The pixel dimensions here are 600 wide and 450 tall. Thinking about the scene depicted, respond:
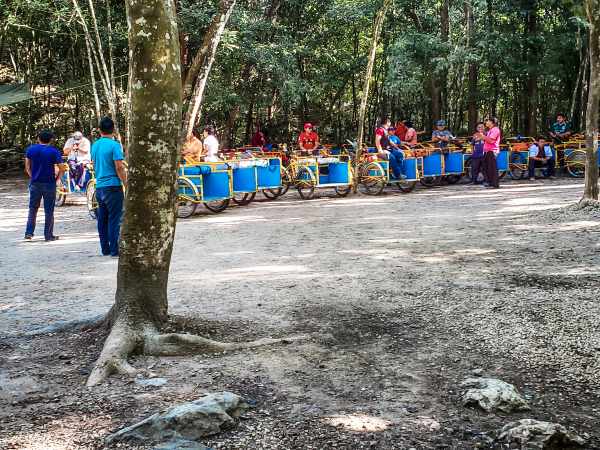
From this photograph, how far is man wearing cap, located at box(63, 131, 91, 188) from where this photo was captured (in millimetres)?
14742

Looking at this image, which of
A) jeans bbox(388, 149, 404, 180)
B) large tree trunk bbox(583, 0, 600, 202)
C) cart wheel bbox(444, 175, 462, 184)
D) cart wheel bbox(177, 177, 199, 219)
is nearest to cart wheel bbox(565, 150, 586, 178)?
cart wheel bbox(444, 175, 462, 184)

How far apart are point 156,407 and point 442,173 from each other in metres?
13.7

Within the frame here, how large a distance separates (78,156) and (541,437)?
1355cm

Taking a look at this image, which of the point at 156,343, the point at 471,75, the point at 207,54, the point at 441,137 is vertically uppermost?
the point at 471,75

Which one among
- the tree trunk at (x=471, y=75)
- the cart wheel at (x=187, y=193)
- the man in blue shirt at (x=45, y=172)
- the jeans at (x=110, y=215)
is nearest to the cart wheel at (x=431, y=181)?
the tree trunk at (x=471, y=75)

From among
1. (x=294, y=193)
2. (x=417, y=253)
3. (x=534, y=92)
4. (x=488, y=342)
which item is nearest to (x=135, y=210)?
(x=488, y=342)

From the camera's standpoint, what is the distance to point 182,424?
3.25 metres

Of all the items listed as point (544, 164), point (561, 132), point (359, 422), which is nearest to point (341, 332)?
point (359, 422)

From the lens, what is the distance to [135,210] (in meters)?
4.53

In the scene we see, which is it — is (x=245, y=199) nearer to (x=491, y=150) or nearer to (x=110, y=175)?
(x=491, y=150)

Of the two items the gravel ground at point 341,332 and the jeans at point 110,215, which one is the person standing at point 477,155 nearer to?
the gravel ground at point 341,332

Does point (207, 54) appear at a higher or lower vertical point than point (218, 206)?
higher

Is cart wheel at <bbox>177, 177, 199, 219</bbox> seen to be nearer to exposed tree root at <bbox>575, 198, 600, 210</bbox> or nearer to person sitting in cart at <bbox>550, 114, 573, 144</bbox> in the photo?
exposed tree root at <bbox>575, 198, 600, 210</bbox>

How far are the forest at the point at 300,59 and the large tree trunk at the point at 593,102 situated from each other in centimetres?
544
